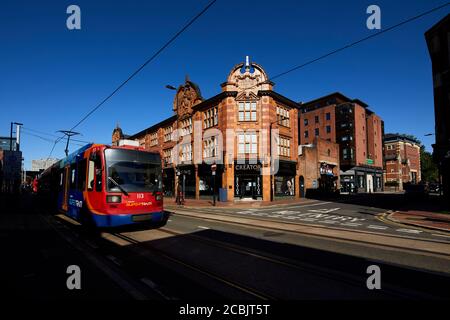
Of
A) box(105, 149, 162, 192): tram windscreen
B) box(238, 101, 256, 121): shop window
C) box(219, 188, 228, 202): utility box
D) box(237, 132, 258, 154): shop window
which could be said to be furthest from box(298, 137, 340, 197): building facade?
box(105, 149, 162, 192): tram windscreen

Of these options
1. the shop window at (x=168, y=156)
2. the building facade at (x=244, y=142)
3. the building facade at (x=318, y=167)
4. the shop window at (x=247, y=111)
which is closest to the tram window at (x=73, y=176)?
the building facade at (x=244, y=142)

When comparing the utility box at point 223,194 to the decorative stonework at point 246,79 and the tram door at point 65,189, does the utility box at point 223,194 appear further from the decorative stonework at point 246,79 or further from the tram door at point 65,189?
the tram door at point 65,189

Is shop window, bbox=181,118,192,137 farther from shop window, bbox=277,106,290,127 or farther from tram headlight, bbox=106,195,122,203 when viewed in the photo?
tram headlight, bbox=106,195,122,203

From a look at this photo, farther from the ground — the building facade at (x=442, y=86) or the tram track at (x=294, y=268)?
the building facade at (x=442, y=86)

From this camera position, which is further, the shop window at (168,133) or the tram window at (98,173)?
the shop window at (168,133)

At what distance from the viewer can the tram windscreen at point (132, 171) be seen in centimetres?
888

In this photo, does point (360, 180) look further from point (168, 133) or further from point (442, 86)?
point (168, 133)

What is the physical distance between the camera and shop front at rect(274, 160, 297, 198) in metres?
29.0

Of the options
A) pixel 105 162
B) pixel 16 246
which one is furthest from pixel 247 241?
pixel 16 246
